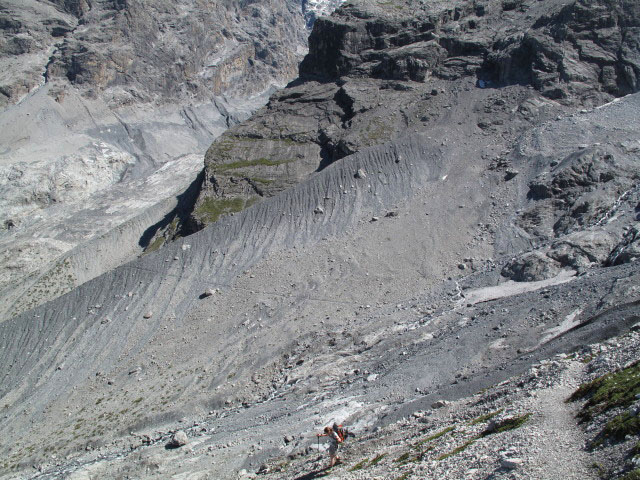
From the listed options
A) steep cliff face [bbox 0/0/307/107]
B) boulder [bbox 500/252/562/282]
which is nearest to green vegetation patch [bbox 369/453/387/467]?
boulder [bbox 500/252/562/282]

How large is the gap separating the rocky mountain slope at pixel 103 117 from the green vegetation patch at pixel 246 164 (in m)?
11.5

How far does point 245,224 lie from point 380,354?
28.4 m

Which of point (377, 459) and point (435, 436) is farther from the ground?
point (435, 436)

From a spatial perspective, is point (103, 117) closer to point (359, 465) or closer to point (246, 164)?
point (246, 164)

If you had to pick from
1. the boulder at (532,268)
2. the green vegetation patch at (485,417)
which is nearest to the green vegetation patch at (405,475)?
the green vegetation patch at (485,417)

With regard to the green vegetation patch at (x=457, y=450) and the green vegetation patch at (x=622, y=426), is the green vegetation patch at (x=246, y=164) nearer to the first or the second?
the green vegetation patch at (x=457, y=450)

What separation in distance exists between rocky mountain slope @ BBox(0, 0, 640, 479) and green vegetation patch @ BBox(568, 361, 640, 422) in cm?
16

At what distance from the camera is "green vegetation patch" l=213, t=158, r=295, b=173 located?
7694 centimetres

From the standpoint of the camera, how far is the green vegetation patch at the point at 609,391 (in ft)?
47.9

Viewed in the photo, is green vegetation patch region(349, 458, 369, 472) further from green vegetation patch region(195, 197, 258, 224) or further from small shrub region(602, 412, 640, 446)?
green vegetation patch region(195, 197, 258, 224)

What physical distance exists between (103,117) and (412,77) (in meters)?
100

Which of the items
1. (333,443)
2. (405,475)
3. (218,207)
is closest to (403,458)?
(405,475)

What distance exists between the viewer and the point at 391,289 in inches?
1825

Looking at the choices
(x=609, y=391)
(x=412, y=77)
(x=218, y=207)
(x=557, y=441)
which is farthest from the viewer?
(x=412, y=77)
